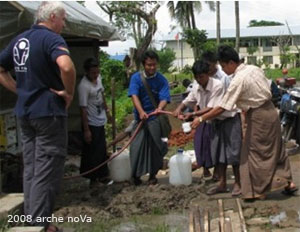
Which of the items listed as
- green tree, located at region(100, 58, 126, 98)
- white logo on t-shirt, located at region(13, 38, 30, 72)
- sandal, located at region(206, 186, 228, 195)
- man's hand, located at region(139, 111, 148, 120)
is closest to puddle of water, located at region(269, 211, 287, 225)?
sandal, located at region(206, 186, 228, 195)

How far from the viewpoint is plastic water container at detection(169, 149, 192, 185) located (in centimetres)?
650

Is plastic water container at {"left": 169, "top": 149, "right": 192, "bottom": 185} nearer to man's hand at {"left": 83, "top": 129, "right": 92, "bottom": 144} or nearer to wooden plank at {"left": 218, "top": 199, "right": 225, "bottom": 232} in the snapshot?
wooden plank at {"left": 218, "top": 199, "right": 225, "bottom": 232}

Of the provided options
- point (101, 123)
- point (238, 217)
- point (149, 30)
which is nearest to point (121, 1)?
point (149, 30)

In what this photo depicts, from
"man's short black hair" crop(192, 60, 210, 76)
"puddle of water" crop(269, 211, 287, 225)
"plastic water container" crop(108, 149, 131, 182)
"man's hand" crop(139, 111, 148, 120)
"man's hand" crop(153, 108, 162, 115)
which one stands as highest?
"man's short black hair" crop(192, 60, 210, 76)

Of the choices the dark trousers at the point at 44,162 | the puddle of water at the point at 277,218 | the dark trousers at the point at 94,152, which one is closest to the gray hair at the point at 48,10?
the dark trousers at the point at 44,162

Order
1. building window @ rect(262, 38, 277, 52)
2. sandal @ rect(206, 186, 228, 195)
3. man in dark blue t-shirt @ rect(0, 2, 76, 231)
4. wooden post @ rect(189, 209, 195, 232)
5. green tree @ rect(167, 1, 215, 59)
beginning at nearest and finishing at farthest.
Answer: man in dark blue t-shirt @ rect(0, 2, 76, 231) → wooden post @ rect(189, 209, 195, 232) → sandal @ rect(206, 186, 228, 195) → green tree @ rect(167, 1, 215, 59) → building window @ rect(262, 38, 277, 52)

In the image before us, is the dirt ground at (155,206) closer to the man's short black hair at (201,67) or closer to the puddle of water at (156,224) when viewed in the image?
the puddle of water at (156,224)

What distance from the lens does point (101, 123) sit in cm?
661

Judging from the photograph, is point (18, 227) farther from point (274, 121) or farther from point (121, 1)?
point (121, 1)

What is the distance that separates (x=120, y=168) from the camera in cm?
686

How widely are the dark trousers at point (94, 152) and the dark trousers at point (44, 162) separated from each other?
2272 mm

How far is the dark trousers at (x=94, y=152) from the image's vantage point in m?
6.63

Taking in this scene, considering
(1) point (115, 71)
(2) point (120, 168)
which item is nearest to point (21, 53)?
(2) point (120, 168)

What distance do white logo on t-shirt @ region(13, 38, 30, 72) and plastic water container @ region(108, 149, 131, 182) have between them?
276 cm
